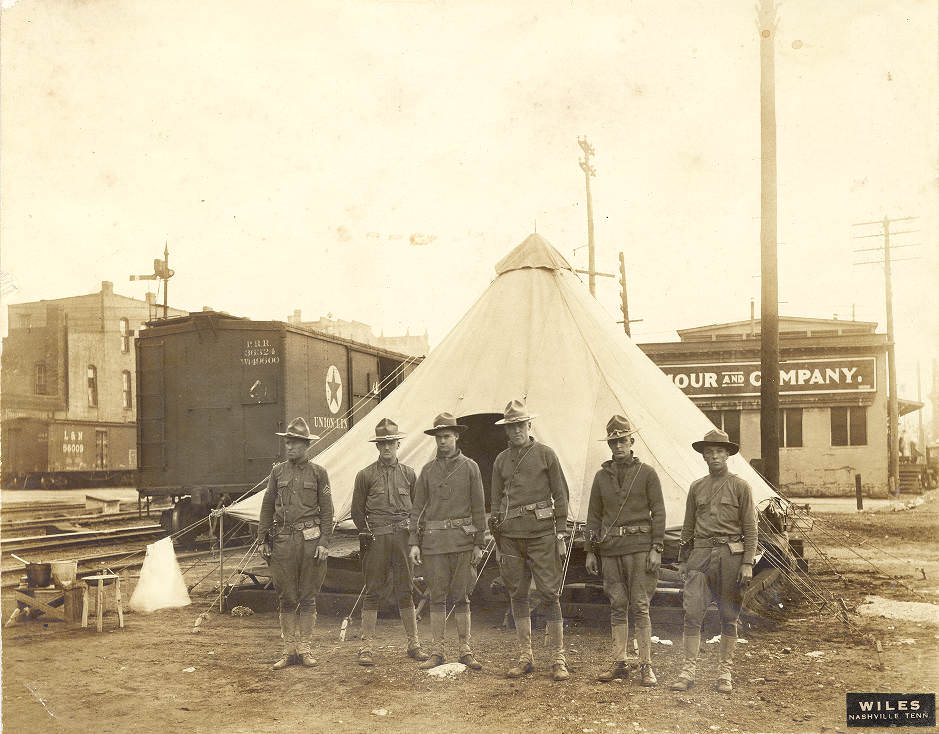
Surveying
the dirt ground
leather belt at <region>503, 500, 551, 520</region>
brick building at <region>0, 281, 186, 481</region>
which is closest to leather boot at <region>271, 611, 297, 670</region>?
the dirt ground

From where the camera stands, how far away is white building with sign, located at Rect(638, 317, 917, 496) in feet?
76.3

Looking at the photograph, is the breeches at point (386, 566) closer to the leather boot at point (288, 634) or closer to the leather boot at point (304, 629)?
the leather boot at point (304, 629)

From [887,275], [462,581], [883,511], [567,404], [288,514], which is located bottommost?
[883,511]

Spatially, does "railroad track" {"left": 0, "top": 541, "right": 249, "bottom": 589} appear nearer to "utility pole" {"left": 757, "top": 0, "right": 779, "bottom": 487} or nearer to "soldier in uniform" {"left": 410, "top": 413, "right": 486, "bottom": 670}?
"soldier in uniform" {"left": 410, "top": 413, "right": 486, "bottom": 670}

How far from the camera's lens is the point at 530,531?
5520mm

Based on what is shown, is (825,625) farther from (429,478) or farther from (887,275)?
(887,275)

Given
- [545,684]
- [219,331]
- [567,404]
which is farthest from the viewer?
[219,331]

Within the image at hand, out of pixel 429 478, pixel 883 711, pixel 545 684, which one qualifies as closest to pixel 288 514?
pixel 429 478

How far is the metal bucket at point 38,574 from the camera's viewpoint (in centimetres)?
715

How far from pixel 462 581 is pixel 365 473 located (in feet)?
3.81

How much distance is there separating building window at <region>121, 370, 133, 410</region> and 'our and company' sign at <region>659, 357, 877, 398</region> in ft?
67.9

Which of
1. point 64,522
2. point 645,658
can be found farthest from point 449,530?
point 64,522

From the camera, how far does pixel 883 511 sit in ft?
59.0

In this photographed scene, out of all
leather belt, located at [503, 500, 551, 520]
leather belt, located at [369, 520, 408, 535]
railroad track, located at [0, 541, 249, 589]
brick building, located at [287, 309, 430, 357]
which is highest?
brick building, located at [287, 309, 430, 357]
